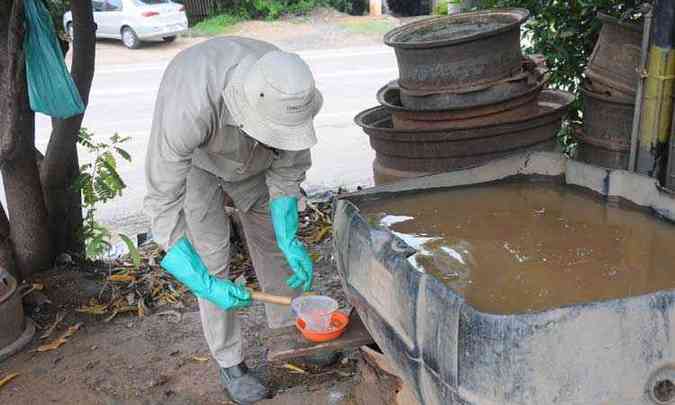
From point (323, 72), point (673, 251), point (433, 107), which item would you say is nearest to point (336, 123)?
point (323, 72)

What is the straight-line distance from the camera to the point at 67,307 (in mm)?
4648

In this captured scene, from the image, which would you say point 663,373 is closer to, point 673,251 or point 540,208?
point 673,251

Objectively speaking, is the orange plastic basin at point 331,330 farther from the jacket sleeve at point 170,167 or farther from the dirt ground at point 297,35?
the dirt ground at point 297,35

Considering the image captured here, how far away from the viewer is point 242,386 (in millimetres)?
3605

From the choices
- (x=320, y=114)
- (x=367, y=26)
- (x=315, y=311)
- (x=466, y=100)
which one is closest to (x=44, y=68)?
(x=315, y=311)

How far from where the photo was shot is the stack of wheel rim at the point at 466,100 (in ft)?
13.2

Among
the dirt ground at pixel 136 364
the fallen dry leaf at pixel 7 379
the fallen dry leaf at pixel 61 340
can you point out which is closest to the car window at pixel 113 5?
the dirt ground at pixel 136 364

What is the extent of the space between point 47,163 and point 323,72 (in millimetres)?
8837

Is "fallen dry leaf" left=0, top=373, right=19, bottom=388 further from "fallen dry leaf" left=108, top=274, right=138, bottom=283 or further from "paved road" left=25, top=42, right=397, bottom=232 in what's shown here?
"paved road" left=25, top=42, right=397, bottom=232

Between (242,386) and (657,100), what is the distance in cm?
255

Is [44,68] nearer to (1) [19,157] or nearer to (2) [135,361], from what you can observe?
(1) [19,157]

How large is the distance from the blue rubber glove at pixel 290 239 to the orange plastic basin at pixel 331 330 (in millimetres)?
226

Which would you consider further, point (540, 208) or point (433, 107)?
point (433, 107)

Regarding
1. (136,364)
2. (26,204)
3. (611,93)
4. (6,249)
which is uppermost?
(611,93)
